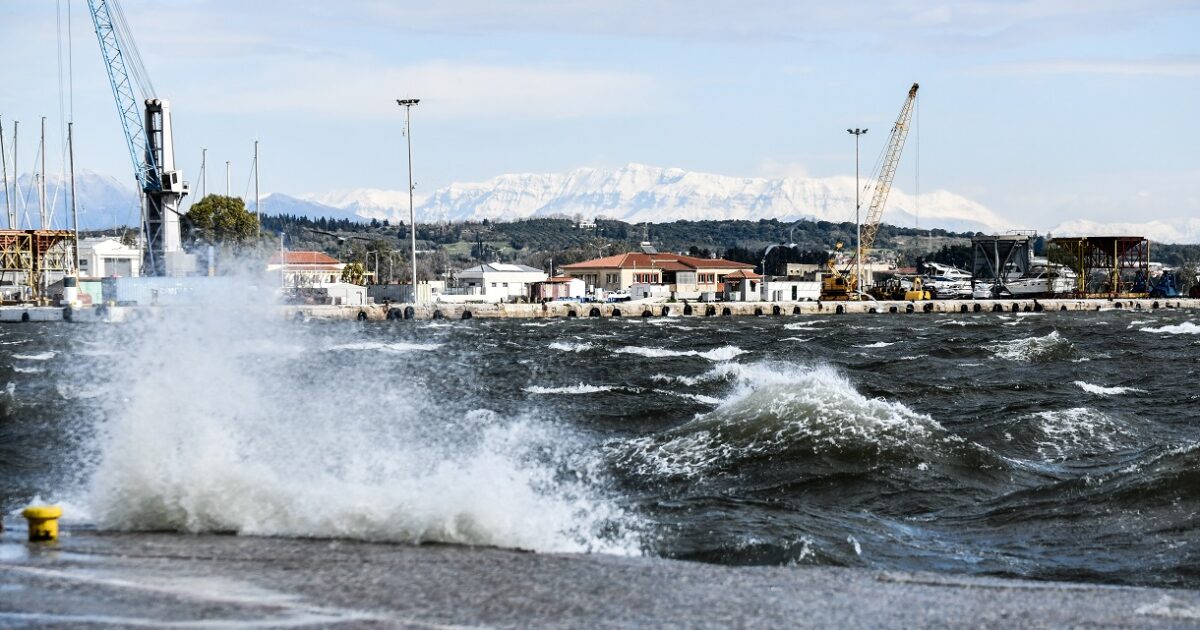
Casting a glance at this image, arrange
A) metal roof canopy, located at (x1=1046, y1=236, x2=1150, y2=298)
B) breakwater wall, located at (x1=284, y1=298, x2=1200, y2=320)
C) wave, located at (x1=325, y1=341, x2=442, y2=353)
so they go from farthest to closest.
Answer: metal roof canopy, located at (x1=1046, y1=236, x2=1150, y2=298) < breakwater wall, located at (x1=284, y1=298, x2=1200, y2=320) < wave, located at (x1=325, y1=341, x2=442, y2=353)

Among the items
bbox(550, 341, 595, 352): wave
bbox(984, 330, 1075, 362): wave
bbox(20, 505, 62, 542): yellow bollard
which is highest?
bbox(20, 505, 62, 542): yellow bollard

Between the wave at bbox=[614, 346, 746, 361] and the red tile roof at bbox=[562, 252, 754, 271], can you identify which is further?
the red tile roof at bbox=[562, 252, 754, 271]

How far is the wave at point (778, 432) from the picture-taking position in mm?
18516

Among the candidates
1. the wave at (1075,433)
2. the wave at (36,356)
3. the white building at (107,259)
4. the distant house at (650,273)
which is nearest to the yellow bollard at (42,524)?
the wave at (1075,433)

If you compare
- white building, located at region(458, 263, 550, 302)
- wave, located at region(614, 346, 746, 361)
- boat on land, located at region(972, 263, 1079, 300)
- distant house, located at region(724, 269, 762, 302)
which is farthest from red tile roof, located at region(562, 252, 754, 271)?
wave, located at region(614, 346, 746, 361)

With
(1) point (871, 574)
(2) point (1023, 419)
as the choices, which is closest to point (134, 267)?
(2) point (1023, 419)

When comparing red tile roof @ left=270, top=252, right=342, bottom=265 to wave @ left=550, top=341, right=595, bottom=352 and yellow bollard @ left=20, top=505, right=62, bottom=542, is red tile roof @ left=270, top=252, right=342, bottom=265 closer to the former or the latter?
wave @ left=550, top=341, right=595, bottom=352

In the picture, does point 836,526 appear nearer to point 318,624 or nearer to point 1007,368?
point 318,624

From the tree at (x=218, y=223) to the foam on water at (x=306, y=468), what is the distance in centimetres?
9670

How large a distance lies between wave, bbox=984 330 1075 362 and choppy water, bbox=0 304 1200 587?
5.72m

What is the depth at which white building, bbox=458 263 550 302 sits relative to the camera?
132 metres

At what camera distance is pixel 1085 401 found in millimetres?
27078

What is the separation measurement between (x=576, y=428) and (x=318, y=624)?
A: 46.5 ft

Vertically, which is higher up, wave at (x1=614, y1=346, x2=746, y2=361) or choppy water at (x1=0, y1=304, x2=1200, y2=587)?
choppy water at (x1=0, y1=304, x2=1200, y2=587)
